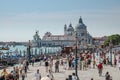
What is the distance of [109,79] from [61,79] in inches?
151

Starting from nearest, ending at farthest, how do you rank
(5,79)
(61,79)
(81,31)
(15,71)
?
1. (5,79)
2. (15,71)
3. (61,79)
4. (81,31)

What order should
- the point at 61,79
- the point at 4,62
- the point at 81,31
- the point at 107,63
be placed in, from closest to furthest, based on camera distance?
the point at 61,79
the point at 107,63
the point at 4,62
the point at 81,31

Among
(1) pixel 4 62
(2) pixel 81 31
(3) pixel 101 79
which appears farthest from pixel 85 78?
(2) pixel 81 31

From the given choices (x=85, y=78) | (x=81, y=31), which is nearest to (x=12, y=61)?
(x=85, y=78)

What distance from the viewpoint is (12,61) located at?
51750 mm

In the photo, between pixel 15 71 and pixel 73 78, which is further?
pixel 15 71

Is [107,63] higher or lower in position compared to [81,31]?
lower

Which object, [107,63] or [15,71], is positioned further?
[107,63]

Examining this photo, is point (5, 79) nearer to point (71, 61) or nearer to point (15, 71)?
point (15, 71)

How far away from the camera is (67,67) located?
32.3 metres

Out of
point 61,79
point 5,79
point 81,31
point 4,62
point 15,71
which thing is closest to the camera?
point 5,79

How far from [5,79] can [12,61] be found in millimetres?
33659

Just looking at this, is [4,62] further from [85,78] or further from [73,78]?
[73,78]

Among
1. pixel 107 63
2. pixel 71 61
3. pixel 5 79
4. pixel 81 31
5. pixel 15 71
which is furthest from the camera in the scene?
pixel 81 31
